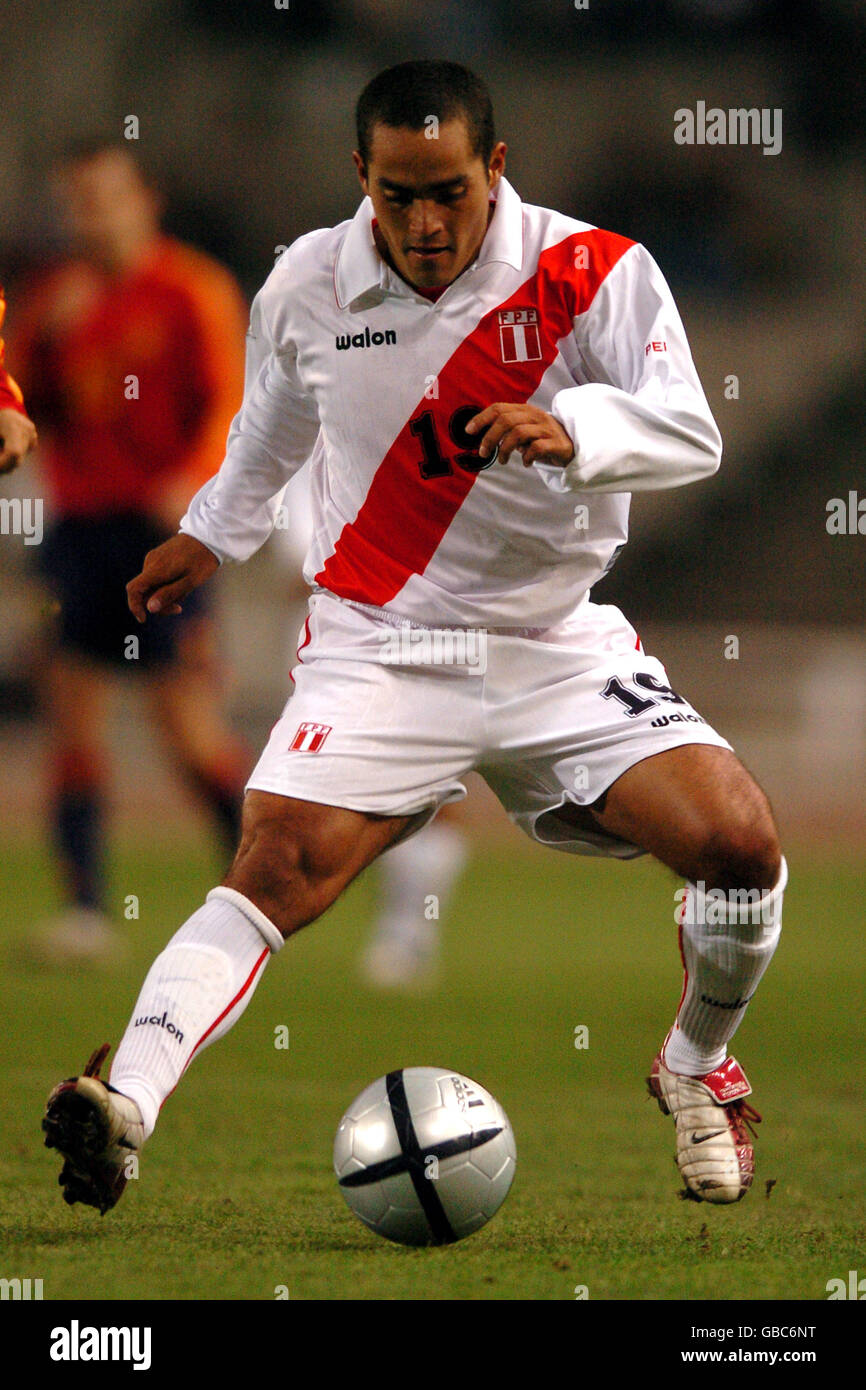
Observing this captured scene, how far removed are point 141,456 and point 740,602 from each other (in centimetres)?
1306

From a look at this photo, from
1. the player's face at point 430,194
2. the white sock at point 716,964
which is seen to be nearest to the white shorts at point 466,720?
the white sock at point 716,964

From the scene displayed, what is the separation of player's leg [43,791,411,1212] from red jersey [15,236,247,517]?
3950 mm

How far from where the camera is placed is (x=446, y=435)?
13.1 feet

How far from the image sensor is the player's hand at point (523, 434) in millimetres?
3393

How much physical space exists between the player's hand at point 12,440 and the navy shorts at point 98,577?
326 centimetres

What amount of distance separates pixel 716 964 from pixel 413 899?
3.52 meters

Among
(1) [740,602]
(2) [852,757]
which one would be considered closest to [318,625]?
(2) [852,757]

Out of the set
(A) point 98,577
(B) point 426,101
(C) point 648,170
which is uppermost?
(C) point 648,170

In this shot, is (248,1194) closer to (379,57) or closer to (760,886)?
(760,886)

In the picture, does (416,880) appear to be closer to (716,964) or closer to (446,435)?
(716,964)

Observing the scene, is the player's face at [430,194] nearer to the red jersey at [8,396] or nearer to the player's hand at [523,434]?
the player's hand at [523,434]

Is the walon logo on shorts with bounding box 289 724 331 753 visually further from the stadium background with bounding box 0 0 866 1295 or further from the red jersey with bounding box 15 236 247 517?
the stadium background with bounding box 0 0 866 1295

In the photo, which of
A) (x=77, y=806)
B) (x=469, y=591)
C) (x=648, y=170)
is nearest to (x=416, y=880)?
(x=77, y=806)

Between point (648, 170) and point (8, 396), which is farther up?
point (648, 170)
